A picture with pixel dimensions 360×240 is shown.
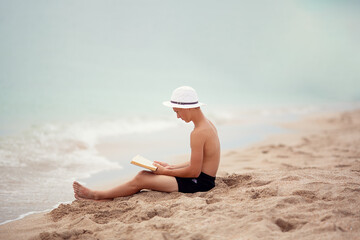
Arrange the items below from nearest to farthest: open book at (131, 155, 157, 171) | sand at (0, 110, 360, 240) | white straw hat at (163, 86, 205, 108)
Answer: sand at (0, 110, 360, 240)
white straw hat at (163, 86, 205, 108)
open book at (131, 155, 157, 171)

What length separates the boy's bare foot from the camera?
3.68m

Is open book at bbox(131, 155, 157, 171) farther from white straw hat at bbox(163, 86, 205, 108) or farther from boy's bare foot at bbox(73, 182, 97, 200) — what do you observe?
white straw hat at bbox(163, 86, 205, 108)

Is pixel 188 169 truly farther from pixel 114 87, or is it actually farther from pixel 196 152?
pixel 114 87

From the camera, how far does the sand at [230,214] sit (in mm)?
2510

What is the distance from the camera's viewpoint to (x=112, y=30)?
39156 millimetres

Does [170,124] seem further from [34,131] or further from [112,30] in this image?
[112,30]

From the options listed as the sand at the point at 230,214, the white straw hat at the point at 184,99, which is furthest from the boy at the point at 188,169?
the sand at the point at 230,214

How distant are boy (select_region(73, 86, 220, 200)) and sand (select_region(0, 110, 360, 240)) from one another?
11 cm

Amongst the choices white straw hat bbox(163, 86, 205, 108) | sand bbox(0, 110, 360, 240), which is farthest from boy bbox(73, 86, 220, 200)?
sand bbox(0, 110, 360, 240)

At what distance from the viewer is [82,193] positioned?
3.70 m

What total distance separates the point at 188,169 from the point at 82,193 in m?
1.23

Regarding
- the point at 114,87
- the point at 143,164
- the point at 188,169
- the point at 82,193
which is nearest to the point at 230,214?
the point at 188,169

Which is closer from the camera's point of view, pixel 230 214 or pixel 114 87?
pixel 230 214

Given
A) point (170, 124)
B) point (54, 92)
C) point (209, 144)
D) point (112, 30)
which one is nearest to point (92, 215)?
point (209, 144)
